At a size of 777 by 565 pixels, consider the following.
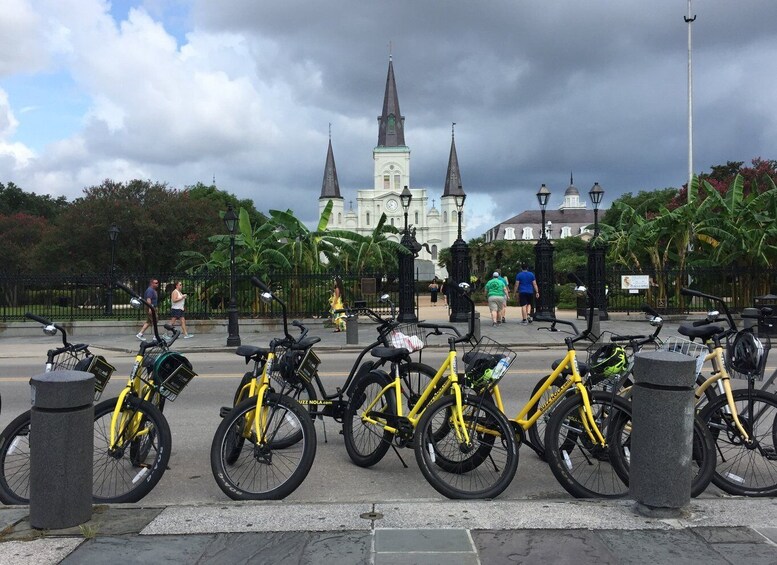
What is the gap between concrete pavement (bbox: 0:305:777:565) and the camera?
3.59 m

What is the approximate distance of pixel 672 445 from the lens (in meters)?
4.19

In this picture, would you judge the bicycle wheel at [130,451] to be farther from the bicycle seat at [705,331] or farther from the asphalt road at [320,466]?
the bicycle seat at [705,331]

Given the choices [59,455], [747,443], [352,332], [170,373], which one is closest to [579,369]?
[747,443]

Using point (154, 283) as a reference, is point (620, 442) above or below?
below

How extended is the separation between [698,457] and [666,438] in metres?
0.72

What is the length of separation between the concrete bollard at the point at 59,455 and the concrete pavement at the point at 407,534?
0.37 feet

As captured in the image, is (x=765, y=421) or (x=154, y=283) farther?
(x=154, y=283)

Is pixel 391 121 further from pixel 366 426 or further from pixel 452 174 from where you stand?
pixel 366 426

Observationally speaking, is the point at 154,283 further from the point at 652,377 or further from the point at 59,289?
the point at 652,377

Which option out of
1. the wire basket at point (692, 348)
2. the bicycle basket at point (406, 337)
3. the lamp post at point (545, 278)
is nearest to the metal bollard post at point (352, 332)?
the lamp post at point (545, 278)

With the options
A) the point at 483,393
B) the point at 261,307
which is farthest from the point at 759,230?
the point at 483,393

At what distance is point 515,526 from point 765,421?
95.6 inches

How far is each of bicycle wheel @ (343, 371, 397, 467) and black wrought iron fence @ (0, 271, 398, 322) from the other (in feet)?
50.4

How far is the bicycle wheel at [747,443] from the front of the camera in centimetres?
492
